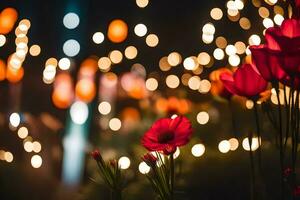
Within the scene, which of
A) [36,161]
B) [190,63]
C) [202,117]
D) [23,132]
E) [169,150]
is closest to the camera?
[169,150]

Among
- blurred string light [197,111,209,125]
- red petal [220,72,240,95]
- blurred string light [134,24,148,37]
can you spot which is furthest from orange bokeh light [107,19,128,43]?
red petal [220,72,240,95]

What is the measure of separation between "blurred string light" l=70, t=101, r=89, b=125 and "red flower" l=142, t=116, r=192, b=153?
1707 millimetres

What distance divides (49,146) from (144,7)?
0.82 meters

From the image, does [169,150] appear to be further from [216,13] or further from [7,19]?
[7,19]

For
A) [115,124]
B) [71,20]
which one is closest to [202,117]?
[115,124]

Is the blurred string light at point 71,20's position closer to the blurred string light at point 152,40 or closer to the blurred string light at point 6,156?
the blurred string light at point 152,40

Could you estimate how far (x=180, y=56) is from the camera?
2.59m

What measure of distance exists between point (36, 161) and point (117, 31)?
75 centimetres

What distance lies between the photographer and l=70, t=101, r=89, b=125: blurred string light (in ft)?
8.35

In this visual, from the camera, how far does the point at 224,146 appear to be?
5.07 ft

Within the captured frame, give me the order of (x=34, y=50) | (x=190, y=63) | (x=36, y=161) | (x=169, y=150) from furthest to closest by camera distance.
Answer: (x=34, y=50) < (x=190, y=63) < (x=36, y=161) < (x=169, y=150)

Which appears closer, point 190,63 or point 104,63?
point 190,63

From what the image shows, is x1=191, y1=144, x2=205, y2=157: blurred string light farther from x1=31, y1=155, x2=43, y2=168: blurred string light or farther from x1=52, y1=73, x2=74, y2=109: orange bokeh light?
x1=52, y1=73, x2=74, y2=109: orange bokeh light

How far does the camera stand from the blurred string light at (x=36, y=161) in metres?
2.06
